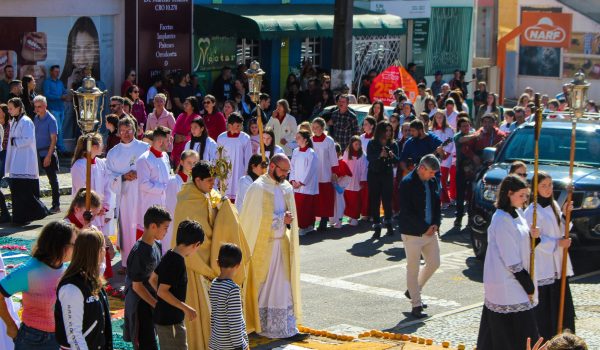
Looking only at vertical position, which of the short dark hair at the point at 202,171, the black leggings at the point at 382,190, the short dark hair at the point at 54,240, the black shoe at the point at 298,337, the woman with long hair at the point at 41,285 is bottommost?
the black shoe at the point at 298,337

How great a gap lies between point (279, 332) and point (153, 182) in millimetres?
3165

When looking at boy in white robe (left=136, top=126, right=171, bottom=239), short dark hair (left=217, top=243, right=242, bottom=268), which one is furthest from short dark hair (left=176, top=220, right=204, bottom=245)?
boy in white robe (left=136, top=126, right=171, bottom=239)

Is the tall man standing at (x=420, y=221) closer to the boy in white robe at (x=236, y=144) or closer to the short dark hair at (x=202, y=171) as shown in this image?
the short dark hair at (x=202, y=171)

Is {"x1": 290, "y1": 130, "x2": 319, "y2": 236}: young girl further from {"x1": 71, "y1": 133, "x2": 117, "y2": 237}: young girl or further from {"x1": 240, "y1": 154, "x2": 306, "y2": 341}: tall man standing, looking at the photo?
{"x1": 240, "y1": 154, "x2": 306, "y2": 341}: tall man standing

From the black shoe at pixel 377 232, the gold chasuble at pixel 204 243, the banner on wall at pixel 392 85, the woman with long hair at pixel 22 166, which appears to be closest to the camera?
the gold chasuble at pixel 204 243

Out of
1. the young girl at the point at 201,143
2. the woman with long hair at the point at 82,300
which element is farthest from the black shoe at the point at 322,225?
the woman with long hair at the point at 82,300

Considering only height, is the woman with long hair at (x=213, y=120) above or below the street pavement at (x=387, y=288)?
above

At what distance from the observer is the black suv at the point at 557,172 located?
1564cm

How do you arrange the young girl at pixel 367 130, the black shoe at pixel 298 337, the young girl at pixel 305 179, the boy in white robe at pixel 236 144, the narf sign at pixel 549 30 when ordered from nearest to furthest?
the black shoe at pixel 298 337, the boy in white robe at pixel 236 144, the young girl at pixel 305 179, the young girl at pixel 367 130, the narf sign at pixel 549 30

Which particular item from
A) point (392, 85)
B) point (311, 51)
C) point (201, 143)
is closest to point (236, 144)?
point (201, 143)

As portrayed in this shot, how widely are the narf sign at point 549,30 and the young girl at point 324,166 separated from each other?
26.4 meters

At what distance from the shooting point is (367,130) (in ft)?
63.2

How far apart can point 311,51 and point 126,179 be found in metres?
18.5

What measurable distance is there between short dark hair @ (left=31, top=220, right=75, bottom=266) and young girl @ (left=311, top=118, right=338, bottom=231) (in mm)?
10092
